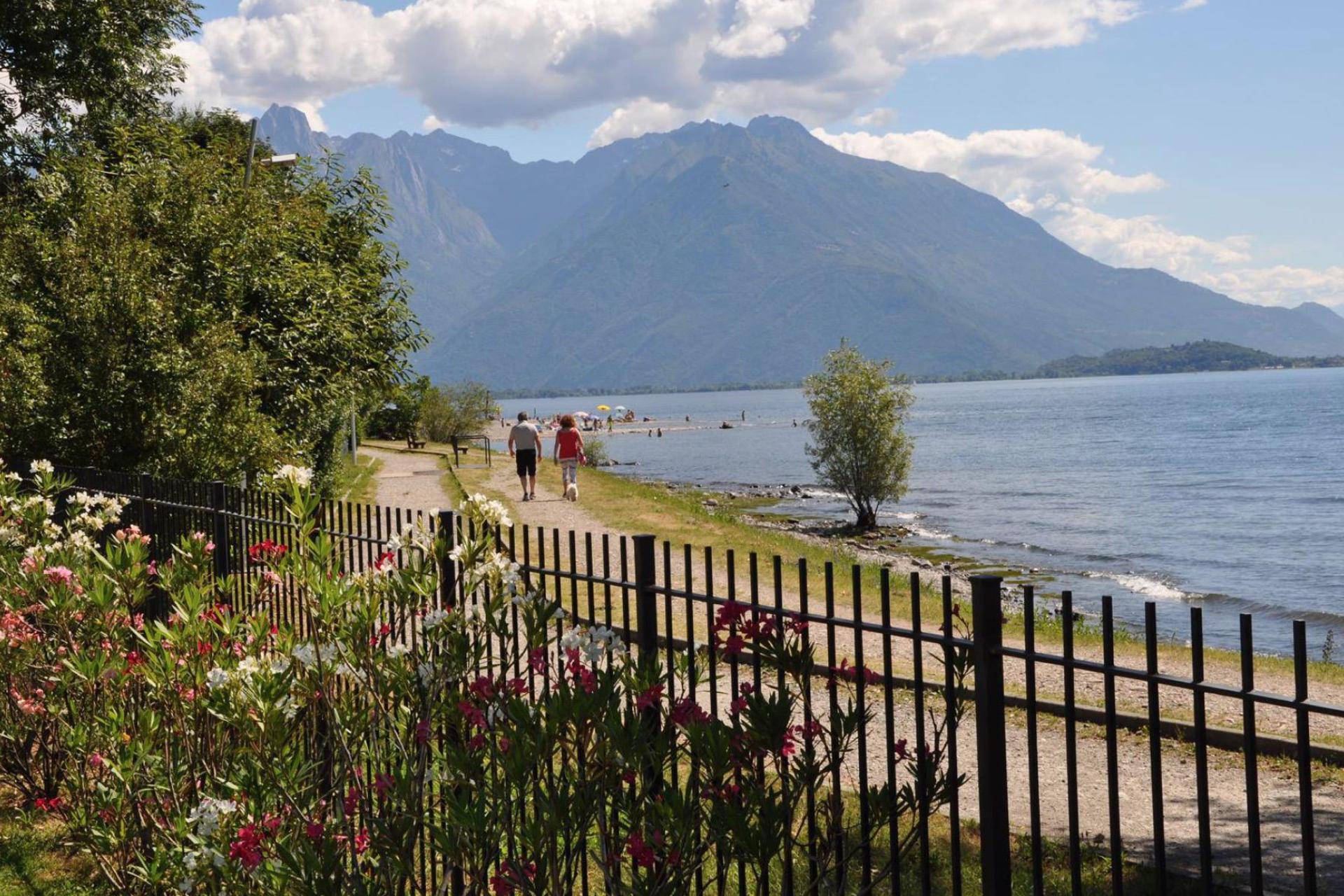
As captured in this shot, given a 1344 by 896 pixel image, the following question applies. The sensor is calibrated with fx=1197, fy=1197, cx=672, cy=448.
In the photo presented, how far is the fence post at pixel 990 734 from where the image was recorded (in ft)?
12.4

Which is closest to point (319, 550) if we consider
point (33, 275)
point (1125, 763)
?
point (1125, 763)

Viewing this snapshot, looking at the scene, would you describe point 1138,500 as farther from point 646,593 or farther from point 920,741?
point 920,741

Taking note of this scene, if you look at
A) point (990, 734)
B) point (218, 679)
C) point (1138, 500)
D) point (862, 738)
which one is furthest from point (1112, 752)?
point (1138, 500)

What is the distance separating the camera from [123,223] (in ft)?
52.5

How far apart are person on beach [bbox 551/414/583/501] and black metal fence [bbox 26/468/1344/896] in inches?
491

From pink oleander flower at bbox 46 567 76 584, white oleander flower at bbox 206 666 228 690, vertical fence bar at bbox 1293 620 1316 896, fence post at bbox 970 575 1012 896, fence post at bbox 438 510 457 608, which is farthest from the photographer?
pink oleander flower at bbox 46 567 76 584

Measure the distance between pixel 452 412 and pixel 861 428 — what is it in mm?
28580

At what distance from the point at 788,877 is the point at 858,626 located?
0.83 m

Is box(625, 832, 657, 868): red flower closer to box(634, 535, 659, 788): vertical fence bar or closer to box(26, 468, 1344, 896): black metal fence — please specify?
box(26, 468, 1344, 896): black metal fence

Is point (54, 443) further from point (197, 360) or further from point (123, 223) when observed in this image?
point (123, 223)

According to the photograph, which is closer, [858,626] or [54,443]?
[858,626]

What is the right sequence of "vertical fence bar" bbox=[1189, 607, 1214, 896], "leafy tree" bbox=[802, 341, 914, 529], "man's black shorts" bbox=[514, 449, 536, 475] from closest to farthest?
"vertical fence bar" bbox=[1189, 607, 1214, 896] < "man's black shorts" bbox=[514, 449, 536, 475] < "leafy tree" bbox=[802, 341, 914, 529]

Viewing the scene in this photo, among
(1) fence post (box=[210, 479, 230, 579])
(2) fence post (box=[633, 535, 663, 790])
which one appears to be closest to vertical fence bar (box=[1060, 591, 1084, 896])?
(2) fence post (box=[633, 535, 663, 790])

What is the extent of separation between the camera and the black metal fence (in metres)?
3.44
